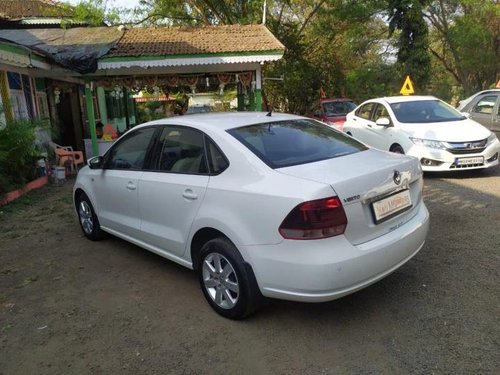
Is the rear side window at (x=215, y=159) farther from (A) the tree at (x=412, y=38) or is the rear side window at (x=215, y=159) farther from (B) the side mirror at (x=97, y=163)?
(A) the tree at (x=412, y=38)

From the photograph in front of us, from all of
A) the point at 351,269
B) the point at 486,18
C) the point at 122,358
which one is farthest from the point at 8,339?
the point at 486,18

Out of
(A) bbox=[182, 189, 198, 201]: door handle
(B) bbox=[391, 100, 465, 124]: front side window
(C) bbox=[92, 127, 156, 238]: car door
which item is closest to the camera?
(A) bbox=[182, 189, 198, 201]: door handle

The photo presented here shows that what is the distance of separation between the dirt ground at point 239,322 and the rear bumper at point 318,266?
408mm

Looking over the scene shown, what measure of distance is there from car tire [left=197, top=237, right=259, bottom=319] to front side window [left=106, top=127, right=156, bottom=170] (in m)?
1.44

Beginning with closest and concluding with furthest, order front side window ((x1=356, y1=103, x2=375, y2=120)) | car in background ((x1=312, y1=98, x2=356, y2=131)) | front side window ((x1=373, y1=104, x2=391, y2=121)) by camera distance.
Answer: front side window ((x1=373, y1=104, x2=391, y2=121)), front side window ((x1=356, y1=103, x2=375, y2=120)), car in background ((x1=312, y1=98, x2=356, y2=131))

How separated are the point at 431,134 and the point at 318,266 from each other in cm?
608

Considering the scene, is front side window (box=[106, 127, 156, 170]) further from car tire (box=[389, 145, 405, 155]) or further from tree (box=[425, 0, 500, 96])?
tree (box=[425, 0, 500, 96])

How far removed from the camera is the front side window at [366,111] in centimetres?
1009

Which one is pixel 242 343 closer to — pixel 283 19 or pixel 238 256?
pixel 238 256

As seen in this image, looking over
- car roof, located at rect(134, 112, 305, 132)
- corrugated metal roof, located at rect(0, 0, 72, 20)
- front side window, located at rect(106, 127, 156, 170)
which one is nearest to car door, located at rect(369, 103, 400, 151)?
car roof, located at rect(134, 112, 305, 132)

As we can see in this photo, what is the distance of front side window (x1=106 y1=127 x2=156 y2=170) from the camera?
4.60 metres

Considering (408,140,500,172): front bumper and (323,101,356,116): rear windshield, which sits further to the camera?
(323,101,356,116): rear windshield

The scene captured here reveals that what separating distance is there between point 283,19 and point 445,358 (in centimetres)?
2506

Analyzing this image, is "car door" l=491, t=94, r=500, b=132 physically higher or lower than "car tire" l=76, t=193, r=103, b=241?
higher
